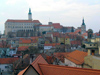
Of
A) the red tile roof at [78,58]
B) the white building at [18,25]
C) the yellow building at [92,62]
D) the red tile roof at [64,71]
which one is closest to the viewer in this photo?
the red tile roof at [64,71]

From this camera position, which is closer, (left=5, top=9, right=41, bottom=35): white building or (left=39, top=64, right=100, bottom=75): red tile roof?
(left=39, top=64, right=100, bottom=75): red tile roof

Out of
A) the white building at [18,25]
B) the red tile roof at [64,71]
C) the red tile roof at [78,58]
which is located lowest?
the red tile roof at [78,58]

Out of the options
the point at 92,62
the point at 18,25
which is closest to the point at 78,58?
the point at 92,62

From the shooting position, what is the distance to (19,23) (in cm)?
9456

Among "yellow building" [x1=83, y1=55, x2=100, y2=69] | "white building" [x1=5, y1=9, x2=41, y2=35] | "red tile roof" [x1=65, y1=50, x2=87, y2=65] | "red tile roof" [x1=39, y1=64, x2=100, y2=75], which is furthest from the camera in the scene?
"white building" [x1=5, y1=9, x2=41, y2=35]

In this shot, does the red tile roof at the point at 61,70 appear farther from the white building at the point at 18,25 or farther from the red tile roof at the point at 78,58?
the white building at the point at 18,25

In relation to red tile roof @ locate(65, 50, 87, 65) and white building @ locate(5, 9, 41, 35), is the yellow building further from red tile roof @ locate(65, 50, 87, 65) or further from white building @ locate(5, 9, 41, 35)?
Result: white building @ locate(5, 9, 41, 35)

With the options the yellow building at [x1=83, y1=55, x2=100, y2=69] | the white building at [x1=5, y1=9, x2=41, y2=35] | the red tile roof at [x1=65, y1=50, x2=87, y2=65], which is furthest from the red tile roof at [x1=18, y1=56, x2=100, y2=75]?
the white building at [x1=5, y1=9, x2=41, y2=35]

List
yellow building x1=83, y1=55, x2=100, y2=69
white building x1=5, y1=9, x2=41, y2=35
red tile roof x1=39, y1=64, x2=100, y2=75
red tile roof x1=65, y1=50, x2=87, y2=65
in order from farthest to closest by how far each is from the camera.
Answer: white building x1=5, y1=9, x2=41, y2=35, red tile roof x1=65, y1=50, x2=87, y2=65, yellow building x1=83, y1=55, x2=100, y2=69, red tile roof x1=39, y1=64, x2=100, y2=75

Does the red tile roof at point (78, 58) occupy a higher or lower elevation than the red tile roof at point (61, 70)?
lower

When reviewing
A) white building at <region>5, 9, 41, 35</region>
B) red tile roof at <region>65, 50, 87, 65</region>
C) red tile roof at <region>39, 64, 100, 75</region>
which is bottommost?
red tile roof at <region>65, 50, 87, 65</region>

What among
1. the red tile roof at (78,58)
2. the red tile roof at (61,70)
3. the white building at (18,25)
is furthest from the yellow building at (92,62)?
the white building at (18,25)

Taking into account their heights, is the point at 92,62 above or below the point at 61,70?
below

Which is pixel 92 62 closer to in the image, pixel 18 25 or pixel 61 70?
pixel 61 70
